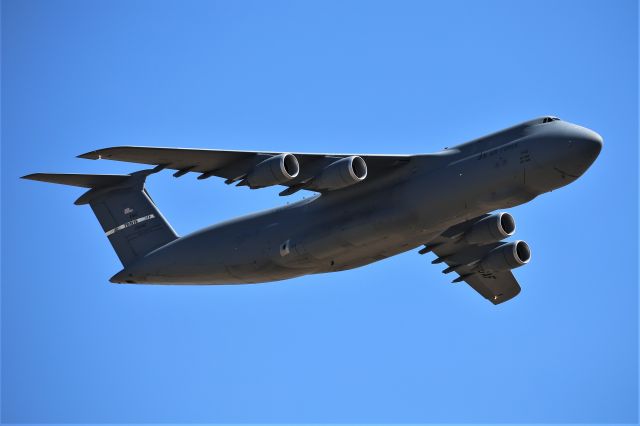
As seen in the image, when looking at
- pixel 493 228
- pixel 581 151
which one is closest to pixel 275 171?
pixel 493 228

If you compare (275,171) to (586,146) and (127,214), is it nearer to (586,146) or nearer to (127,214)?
(586,146)

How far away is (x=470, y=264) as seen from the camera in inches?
842

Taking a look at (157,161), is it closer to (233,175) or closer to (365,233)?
(233,175)

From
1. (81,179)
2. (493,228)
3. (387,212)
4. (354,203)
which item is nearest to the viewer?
(387,212)

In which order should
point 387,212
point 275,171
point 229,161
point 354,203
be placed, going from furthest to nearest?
point 354,203, point 229,161, point 387,212, point 275,171

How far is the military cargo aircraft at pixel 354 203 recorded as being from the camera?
1686 cm

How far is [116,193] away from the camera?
2139cm

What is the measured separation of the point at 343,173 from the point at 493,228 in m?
3.60

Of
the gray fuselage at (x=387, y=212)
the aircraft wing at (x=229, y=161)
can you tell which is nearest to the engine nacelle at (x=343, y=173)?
the aircraft wing at (x=229, y=161)

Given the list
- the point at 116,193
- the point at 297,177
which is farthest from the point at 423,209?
the point at 116,193

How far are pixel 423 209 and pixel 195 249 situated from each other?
467 cm

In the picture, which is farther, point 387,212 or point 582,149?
point 387,212

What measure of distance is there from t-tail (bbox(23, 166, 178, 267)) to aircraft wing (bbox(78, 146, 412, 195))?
3048 mm

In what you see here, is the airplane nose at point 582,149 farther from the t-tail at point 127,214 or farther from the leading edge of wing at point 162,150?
the t-tail at point 127,214
